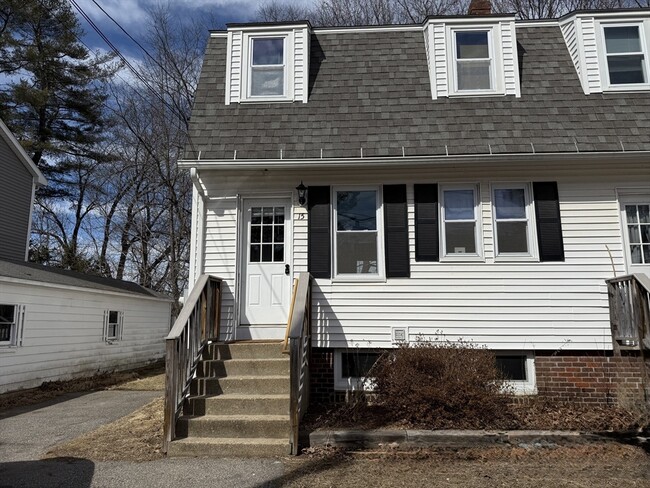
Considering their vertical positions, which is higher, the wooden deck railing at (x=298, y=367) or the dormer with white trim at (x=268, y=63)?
the dormer with white trim at (x=268, y=63)

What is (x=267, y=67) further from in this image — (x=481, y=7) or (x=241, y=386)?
(x=241, y=386)

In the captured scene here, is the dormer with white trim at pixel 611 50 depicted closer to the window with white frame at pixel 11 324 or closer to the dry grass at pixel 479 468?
the dry grass at pixel 479 468

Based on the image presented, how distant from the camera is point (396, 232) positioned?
691cm

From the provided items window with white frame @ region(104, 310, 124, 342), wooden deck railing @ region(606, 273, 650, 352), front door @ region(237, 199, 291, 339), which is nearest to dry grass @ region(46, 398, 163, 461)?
front door @ region(237, 199, 291, 339)

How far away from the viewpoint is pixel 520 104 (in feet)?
24.1

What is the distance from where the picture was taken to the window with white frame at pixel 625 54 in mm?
7613

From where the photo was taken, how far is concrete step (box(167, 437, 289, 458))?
4844 mm

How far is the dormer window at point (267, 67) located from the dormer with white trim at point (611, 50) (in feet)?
16.4

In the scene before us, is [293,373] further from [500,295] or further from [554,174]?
[554,174]

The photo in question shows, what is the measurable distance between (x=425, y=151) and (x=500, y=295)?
237cm

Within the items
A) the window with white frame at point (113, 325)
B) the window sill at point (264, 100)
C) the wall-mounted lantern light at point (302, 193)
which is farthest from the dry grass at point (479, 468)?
the window with white frame at point (113, 325)

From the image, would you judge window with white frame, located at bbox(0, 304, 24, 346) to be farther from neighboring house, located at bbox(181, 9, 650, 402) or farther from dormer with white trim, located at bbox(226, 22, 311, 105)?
dormer with white trim, located at bbox(226, 22, 311, 105)

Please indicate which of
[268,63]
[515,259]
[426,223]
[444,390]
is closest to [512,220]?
[515,259]

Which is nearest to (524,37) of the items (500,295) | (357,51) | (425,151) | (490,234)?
(357,51)
